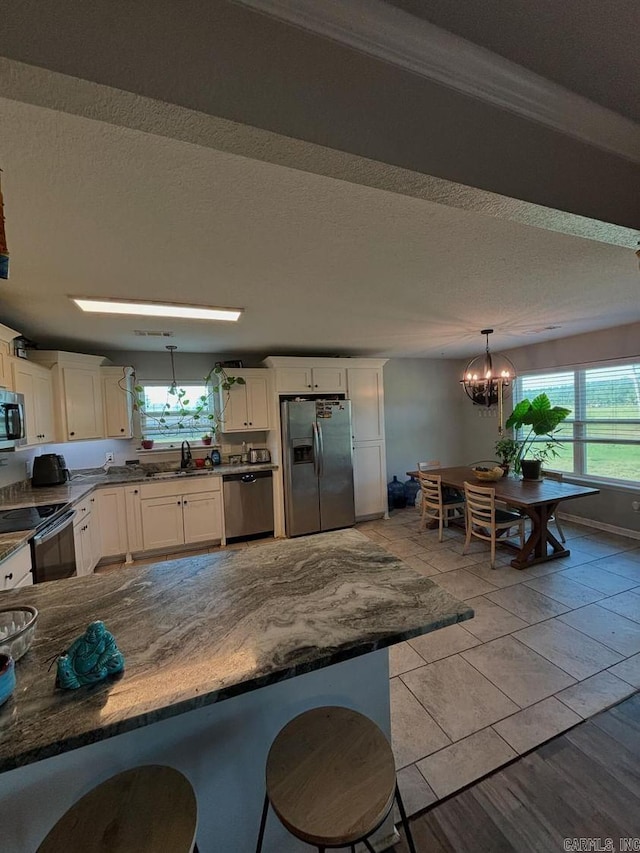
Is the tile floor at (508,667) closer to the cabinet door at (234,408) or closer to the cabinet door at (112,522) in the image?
the cabinet door at (234,408)

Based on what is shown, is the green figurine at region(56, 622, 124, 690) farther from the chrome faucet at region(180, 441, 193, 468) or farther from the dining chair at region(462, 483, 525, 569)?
the chrome faucet at region(180, 441, 193, 468)

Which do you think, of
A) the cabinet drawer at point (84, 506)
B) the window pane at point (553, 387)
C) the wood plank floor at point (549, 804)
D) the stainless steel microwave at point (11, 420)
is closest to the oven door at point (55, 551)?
the cabinet drawer at point (84, 506)

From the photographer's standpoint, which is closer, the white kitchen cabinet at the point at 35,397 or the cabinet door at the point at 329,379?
the white kitchen cabinet at the point at 35,397

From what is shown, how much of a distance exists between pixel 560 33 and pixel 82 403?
165 inches

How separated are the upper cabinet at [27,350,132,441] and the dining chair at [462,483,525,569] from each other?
384cm

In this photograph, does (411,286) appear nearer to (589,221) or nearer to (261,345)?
(589,221)

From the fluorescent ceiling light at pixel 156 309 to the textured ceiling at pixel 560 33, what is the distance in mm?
2068

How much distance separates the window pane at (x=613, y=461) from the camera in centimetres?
408

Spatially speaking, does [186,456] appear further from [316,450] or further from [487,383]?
[487,383]

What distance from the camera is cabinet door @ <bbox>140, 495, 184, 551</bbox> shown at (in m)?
3.86

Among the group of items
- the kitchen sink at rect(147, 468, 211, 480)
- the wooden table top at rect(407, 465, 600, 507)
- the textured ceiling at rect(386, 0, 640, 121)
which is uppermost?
the textured ceiling at rect(386, 0, 640, 121)

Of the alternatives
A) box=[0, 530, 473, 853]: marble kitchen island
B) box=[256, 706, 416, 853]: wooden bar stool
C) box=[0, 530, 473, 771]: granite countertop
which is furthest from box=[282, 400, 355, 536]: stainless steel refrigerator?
box=[256, 706, 416, 853]: wooden bar stool

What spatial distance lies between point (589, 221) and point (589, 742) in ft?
7.33

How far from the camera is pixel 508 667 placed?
212 centimetres
